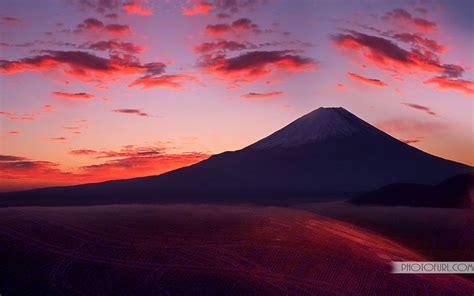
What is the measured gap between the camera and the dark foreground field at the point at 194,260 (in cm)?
2956

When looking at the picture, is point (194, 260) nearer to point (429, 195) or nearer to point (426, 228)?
point (426, 228)

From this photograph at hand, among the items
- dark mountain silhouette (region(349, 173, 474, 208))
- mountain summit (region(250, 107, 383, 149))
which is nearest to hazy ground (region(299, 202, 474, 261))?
dark mountain silhouette (region(349, 173, 474, 208))

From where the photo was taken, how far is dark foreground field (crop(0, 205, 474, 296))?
97.0 feet

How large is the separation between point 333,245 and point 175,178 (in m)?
145

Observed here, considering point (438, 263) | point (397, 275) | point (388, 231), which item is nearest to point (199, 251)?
point (397, 275)

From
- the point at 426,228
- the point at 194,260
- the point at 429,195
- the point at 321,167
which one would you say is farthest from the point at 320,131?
the point at 194,260

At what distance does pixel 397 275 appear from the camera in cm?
3316

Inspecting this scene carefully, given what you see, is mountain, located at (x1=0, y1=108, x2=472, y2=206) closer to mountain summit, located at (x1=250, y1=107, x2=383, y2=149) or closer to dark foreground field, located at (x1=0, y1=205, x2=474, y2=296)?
mountain summit, located at (x1=250, y1=107, x2=383, y2=149)

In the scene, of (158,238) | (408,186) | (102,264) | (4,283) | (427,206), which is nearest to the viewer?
(4,283)

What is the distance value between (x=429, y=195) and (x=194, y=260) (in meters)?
64.1

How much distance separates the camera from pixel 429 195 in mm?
86688

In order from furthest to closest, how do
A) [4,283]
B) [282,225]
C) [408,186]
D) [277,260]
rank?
[408,186] → [282,225] → [277,260] → [4,283]

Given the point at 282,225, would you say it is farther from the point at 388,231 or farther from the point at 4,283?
the point at 4,283

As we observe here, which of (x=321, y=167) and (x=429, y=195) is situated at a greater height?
(x=321, y=167)
